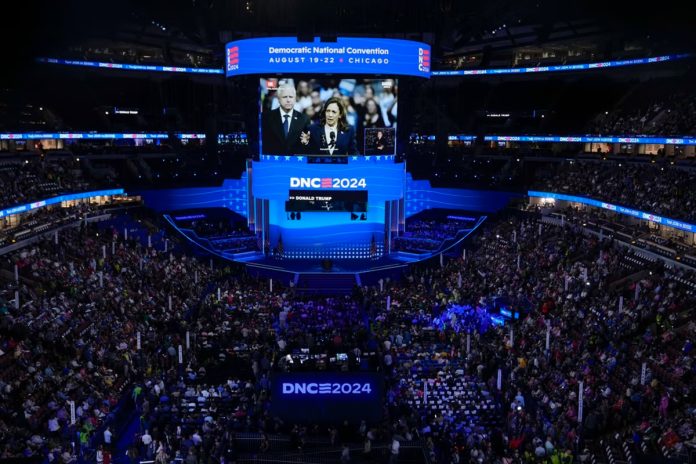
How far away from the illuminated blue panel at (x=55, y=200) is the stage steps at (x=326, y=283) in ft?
43.4

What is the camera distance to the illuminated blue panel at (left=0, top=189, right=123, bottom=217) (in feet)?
112

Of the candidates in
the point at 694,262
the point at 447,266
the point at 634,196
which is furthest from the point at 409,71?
the point at 694,262

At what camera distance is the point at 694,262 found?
28219 mm

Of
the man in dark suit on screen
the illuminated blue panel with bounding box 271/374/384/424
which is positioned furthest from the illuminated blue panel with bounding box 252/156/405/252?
the illuminated blue panel with bounding box 271/374/384/424

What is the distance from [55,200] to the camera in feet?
127

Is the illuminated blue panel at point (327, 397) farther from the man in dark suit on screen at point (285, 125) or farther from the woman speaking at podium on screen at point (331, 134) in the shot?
the man in dark suit on screen at point (285, 125)

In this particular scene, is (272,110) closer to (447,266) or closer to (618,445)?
(447,266)

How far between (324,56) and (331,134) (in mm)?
A: 4701

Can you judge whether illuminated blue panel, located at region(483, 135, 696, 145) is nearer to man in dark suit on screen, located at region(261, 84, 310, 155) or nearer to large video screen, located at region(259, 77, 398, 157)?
large video screen, located at region(259, 77, 398, 157)

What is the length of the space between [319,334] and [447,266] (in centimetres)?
1290

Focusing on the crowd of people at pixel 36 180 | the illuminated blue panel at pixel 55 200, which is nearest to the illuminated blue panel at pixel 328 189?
the illuminated blue panel at pixel 55 200

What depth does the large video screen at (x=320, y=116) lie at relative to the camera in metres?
45.0

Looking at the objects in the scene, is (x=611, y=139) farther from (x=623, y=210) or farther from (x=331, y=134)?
(x=331, y=134)

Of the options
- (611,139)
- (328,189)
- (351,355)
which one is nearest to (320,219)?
(328,189)
